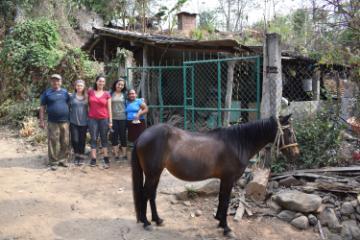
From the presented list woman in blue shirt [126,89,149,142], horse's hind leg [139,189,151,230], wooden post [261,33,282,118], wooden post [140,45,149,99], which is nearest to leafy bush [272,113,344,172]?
wooden post [261,33,282,118]

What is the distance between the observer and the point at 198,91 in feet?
35.6

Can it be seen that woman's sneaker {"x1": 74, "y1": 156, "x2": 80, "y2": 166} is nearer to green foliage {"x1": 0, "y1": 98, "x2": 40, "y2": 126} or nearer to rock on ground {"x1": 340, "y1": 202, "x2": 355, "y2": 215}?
green foliage {"x1": 0, "y1": 98, "x2": 40, "y2": 126}

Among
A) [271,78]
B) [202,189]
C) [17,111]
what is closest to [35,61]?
[17,111]

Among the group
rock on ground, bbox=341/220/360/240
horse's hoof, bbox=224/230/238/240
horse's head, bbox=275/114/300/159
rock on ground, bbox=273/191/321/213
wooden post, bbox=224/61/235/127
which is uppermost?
wooden post, bbox=224/61/235/127

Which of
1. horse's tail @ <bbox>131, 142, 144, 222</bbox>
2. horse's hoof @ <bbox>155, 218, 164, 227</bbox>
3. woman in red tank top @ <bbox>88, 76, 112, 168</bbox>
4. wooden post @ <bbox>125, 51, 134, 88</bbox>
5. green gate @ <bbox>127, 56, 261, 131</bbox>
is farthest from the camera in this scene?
wooden post @ <bbox>125, 51, 134, 88</bbox>

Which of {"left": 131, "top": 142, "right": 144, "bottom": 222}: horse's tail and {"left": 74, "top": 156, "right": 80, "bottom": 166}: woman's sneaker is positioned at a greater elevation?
{"left": 131, "top": 142, "right": 144, "bottom": 222}: horse's tail

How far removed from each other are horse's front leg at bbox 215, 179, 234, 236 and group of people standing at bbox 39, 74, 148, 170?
3260 millimetres

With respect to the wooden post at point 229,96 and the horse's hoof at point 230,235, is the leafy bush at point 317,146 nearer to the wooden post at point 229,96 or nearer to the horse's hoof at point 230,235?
the wooden post at point 229,96

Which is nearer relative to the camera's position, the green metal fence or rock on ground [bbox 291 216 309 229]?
rock on ground [bbox 291 216 309 229]

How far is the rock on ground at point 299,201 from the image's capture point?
198 inches

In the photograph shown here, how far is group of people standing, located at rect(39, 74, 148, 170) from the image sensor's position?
23.7 ft

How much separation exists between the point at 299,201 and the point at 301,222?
11.3 inches

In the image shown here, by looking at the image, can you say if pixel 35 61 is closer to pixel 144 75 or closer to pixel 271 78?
pixel 144 75

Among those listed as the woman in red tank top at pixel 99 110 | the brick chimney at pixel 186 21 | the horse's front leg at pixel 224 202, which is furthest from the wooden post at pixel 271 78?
the brick chimney at pixel 186 21
